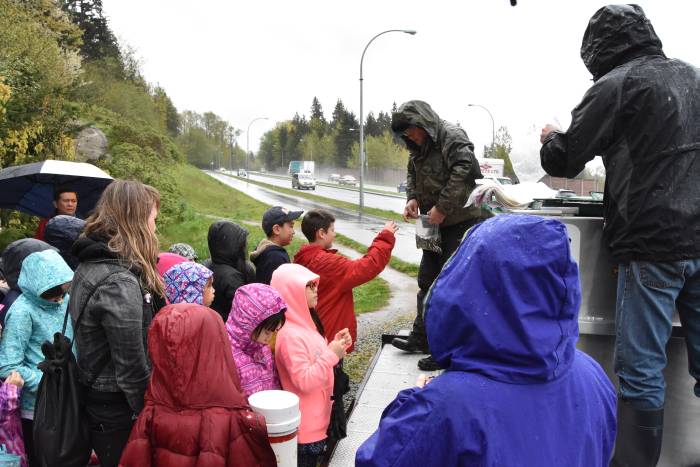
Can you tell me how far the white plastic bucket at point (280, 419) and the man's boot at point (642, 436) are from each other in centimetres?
151

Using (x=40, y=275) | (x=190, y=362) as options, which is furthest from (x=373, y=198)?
(x=190, y=362)

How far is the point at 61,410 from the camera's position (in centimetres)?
258

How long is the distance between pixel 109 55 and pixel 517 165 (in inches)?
1885

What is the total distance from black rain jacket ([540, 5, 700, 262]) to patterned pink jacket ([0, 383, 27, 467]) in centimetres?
318

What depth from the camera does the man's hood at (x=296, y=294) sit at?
3.18 meters

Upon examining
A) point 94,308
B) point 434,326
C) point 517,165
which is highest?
point 517,165

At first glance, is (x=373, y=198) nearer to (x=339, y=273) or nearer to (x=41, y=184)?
(x=41, y=184)

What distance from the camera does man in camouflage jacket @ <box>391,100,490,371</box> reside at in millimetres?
4023

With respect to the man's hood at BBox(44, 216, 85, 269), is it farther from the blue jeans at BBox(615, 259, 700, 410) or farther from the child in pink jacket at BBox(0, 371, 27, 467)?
the blue jeans at BBox(615, 259, 700, 410)

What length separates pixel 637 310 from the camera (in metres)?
2.41

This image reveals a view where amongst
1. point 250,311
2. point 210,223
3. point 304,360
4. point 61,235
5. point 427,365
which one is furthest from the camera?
point 210,223

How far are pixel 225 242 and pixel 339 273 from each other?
0.92 meters

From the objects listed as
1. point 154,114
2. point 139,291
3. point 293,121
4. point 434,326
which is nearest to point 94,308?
point 139,291

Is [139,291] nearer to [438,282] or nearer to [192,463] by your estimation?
[192,463]
